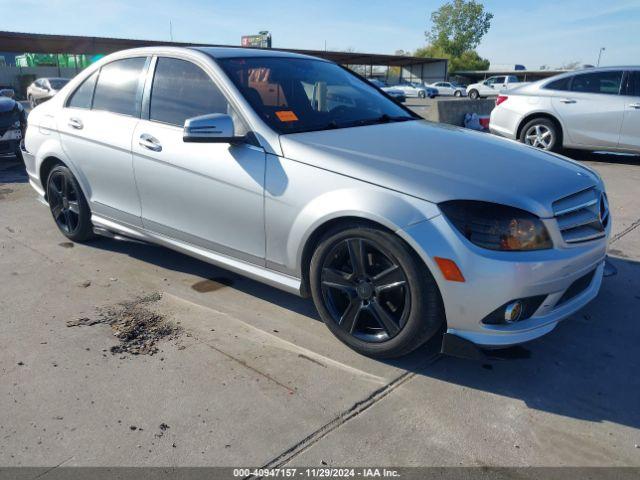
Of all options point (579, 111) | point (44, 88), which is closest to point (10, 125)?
point (579, 111)

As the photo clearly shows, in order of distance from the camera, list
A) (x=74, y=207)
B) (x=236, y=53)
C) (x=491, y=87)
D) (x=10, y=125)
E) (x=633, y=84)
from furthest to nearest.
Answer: (x=491, y=87)
(x=10, y=125)
(x=633, y=84)
(x=74, y=207)
(x=236, y=53)

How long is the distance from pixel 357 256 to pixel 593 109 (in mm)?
7132

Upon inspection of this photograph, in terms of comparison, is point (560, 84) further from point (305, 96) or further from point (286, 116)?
point (286, 116)

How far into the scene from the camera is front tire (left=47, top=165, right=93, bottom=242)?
4.56 metres

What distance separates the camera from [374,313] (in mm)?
2916

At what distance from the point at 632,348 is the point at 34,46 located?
3611cm

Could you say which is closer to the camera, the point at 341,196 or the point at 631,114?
the point at 341,196

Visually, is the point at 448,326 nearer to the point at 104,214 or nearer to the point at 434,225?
the point at 434,225

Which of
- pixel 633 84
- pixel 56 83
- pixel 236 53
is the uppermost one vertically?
pixel 236 53

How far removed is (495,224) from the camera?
2.58m

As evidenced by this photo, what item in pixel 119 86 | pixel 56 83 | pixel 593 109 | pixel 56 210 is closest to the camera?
pixel 119 86

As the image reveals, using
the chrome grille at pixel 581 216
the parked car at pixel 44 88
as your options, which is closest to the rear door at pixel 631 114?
the chrome grille at pixel 581 216

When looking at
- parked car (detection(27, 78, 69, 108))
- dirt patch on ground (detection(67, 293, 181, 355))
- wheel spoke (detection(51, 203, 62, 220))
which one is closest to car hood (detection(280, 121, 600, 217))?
dirt patch on ground (detection(67, 293, 181, 355))

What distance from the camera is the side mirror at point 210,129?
3.12 metres
